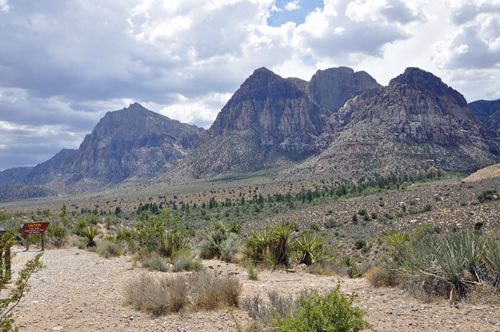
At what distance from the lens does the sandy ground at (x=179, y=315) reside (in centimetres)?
484

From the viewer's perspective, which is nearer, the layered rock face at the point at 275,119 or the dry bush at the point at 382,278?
the dry bush at the point at 382,278

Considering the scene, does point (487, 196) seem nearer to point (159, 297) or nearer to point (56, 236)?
point (159, 297)

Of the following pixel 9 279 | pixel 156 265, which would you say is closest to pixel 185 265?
pixel 156 265

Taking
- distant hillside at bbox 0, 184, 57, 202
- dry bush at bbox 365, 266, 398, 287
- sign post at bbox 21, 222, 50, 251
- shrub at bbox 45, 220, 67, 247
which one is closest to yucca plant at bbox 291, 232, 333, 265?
dry bush at bbox 365, 266, 398, 287

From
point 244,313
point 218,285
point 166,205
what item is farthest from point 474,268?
point 166,205

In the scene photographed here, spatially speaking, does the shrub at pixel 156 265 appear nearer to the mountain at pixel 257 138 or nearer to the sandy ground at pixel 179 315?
the sandy ground at pixel 179 315

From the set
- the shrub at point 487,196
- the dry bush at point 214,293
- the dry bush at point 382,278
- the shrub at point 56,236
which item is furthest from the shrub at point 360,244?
the shrub at point 56,236

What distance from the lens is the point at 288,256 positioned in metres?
10.5

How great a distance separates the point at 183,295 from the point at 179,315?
409 mm

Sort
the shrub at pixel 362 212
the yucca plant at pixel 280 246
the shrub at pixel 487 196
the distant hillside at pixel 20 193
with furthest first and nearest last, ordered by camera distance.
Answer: the distant hillside at pixel 20 193, the shrub at pixel 362 212, the shrub at pixel 487 196, the yucca plant at pixel 280 246

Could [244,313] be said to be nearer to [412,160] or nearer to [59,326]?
[59,326]

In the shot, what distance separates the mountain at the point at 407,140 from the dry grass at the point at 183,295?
92.8 m

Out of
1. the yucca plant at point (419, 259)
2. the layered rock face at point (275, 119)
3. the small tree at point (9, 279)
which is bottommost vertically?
the yucca plant at point (419, 259)

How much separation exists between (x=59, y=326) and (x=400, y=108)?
455 ft
